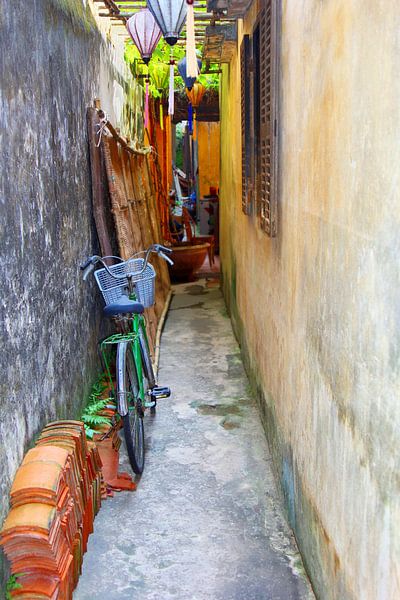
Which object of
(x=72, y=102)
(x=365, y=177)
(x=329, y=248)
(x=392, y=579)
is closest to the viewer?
(x=392, y=579)

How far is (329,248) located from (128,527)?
240cm

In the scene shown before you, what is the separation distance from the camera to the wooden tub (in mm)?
13039

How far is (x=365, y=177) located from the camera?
7.39 feet

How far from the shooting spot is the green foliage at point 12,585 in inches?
122

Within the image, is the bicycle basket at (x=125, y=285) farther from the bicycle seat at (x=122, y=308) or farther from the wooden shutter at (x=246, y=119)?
the wooden shutter at (x=246, y=119)

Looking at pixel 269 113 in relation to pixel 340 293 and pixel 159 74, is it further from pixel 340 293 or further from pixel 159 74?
pixel 159 74

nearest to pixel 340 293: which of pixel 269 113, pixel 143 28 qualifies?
pixel 269 113

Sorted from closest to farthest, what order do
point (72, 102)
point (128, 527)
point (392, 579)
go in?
point (392, 579), point (128, 527), point (72, 102)

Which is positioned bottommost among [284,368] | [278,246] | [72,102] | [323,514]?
[323,514]

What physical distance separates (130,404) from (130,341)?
483mm

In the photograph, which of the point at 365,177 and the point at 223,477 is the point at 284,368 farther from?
the point at 365,177

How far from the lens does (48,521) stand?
307cm

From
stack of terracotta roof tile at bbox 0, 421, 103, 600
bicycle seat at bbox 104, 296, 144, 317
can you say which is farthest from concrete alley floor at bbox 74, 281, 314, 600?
bicycle seat at bbox 104, 296, 144, 317

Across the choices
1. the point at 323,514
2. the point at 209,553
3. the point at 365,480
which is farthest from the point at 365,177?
the point at 209,553
